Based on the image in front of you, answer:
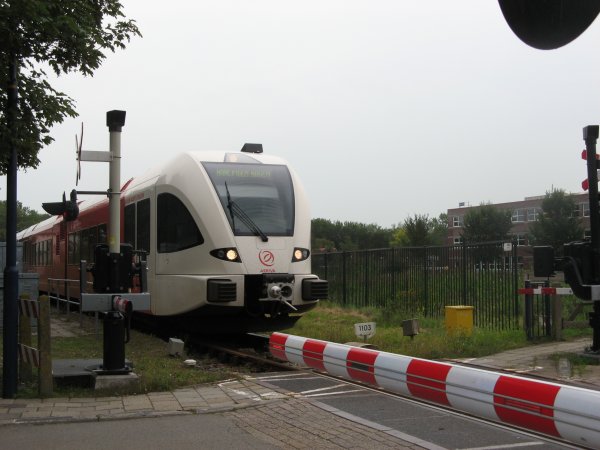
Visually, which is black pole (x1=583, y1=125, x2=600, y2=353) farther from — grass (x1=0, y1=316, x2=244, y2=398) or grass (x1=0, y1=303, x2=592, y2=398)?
grass (x1=0, y1=316, x2=244, y2=398)

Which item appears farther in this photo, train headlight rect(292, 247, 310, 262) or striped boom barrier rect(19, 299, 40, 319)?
train headlight rect(292, 247, 310, 262)

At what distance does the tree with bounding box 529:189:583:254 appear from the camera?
52.8 metres

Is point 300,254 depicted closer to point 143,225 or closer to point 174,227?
point 174,227

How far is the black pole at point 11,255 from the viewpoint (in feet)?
24.3

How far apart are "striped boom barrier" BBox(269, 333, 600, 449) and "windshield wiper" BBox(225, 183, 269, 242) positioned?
3.74 m

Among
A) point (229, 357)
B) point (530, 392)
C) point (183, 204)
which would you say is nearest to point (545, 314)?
point (229, 357)

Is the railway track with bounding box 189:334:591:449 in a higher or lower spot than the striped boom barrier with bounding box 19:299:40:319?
lower

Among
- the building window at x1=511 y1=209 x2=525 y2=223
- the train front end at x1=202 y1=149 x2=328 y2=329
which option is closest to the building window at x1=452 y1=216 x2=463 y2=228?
the building window at x1=511 y1=209 x2=525 y2=223

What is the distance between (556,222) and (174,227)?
156 ft

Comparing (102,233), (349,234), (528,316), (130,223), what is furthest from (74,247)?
(349,234)

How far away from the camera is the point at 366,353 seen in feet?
22.9

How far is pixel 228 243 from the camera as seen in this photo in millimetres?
10719

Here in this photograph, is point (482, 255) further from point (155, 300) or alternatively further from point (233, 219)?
point (155, 300)

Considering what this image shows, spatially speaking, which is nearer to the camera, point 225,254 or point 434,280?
point 225,254
